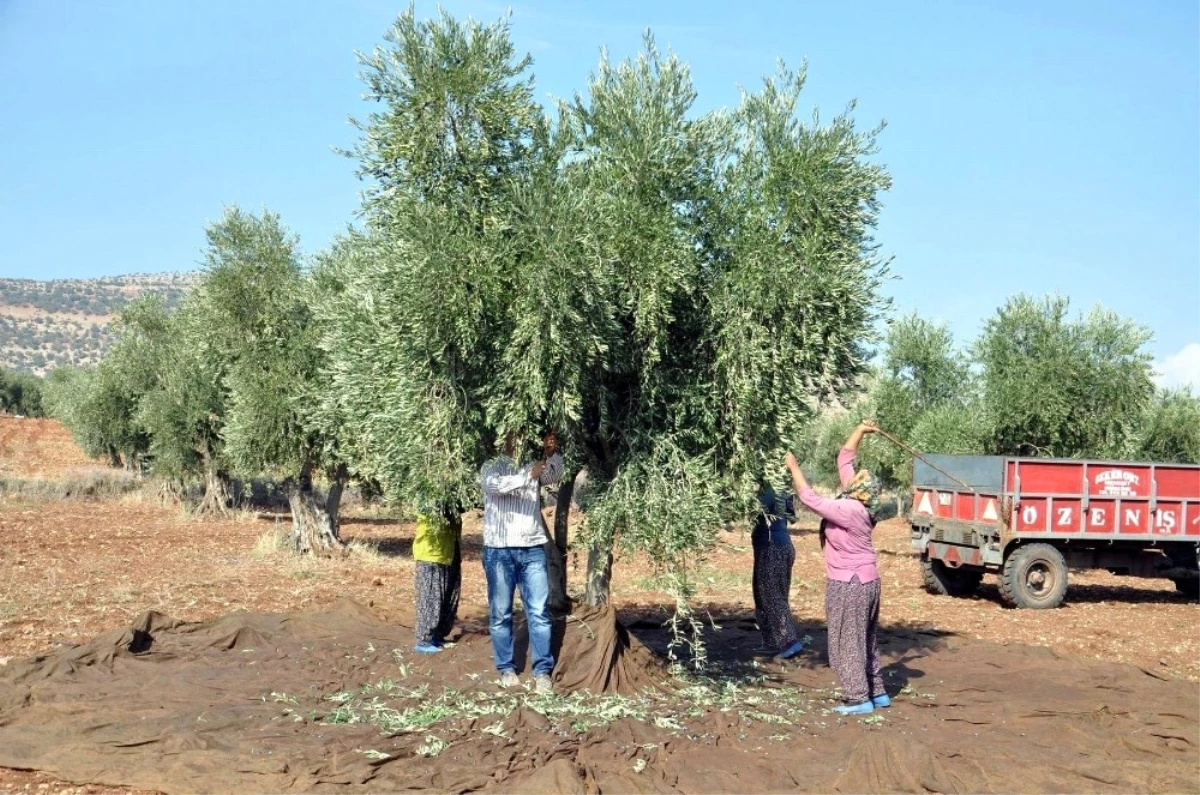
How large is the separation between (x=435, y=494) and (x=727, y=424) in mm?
2632

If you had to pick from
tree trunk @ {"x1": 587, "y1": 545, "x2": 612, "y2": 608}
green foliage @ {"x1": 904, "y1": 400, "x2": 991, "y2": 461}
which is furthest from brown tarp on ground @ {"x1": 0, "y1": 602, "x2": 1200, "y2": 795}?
green foliage @ {"x1": 904, "y1": 400, "x2": 991, "y2": 461}

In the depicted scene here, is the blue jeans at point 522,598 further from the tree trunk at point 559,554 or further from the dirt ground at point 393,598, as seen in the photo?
the tree trunk at point 559,554

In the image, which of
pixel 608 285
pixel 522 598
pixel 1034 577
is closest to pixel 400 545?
pixel 1034 577

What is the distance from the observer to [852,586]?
8906 mm

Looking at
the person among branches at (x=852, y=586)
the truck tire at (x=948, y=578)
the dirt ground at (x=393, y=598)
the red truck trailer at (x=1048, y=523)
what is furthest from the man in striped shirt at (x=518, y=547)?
the truck tire at (x=948, y=578)

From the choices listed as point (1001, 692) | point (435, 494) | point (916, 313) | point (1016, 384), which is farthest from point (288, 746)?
point (916, 313)

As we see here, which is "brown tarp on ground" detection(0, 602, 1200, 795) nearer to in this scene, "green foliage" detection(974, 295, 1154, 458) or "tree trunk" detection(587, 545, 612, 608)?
"tree trunk" detection(587, 545, 612, 608)

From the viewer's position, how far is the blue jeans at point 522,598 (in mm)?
9055

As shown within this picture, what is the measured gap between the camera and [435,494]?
9.17 m

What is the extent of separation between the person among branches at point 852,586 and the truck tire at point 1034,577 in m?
8.95

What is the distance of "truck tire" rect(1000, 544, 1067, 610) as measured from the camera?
55.9 feet

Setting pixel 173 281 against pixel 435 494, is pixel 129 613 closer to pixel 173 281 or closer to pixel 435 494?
pixel 435 494

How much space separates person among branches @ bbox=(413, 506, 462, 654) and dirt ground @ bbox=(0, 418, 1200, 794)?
480 mm

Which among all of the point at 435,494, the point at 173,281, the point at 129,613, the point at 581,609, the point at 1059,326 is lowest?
the point at 129,613
